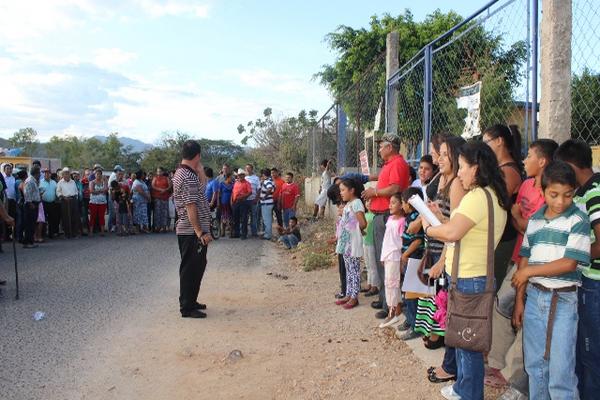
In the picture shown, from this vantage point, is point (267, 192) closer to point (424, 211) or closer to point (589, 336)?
point (424, 211)

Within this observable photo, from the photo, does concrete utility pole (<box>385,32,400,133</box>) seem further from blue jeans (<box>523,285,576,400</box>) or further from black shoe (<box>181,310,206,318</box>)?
blue jeans (<box>523,285,576,400</box>)

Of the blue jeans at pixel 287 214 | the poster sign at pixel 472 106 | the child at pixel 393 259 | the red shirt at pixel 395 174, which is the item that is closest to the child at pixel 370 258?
the red shirt at pixel 395 174

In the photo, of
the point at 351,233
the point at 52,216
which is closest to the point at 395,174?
the point at 351,233

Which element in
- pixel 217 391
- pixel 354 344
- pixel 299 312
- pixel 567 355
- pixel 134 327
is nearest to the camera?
pixel 567 355

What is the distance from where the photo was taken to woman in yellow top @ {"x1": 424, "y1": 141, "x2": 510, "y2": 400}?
309 centimetres

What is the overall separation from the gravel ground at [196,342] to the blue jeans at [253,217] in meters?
4.76

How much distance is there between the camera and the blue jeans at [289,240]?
455 inches

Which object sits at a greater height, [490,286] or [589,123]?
[589,123]

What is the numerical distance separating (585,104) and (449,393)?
263cm

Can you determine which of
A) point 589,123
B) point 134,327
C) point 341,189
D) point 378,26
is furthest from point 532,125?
point 378,26

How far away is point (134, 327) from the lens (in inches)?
219

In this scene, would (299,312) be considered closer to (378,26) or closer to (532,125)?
(532,125)

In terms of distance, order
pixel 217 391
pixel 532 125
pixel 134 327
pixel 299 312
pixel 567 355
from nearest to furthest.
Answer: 1. pixel 567 355
2. pixel 217 391
3. pixel 532 125
4. pixel 134 327
5. pixel 299 312

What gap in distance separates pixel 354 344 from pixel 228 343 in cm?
123
